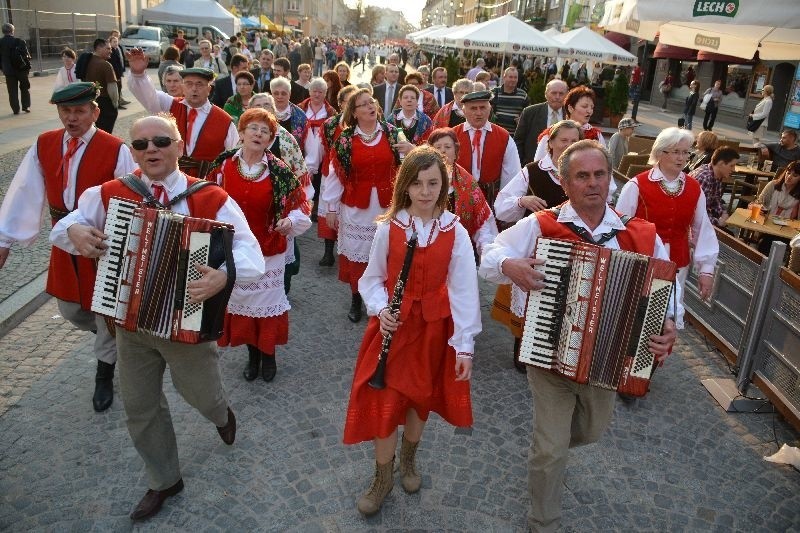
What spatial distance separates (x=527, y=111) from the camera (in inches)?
317

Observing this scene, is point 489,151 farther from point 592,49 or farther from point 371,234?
point 592,49

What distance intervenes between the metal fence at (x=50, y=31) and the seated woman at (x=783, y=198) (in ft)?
74.0

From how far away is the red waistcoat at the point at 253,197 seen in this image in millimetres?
4586

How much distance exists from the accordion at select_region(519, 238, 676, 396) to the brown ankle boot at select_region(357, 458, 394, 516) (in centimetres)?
110

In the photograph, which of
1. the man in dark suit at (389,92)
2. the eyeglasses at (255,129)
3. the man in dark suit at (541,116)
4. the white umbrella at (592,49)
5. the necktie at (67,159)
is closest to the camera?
the necktie at (67,159)

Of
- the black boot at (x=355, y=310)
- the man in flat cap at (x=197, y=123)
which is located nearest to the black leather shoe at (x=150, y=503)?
the black boot at (x=355, y=310)

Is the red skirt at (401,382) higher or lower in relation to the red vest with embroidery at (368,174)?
lower

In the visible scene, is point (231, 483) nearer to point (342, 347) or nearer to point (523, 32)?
point (342, 347)

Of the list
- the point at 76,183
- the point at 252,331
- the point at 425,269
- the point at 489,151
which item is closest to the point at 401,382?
the point at 425,269

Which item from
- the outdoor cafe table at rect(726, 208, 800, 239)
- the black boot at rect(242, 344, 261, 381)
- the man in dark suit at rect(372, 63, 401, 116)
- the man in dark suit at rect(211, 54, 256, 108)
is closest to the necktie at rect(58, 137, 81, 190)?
the black boot at rect(242, 344, 261, 381)

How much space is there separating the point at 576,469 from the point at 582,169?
2022 mm

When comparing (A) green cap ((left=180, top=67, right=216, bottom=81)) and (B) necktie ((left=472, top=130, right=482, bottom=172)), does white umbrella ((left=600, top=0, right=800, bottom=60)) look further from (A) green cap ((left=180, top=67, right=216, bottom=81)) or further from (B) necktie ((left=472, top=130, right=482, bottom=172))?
(A) green cap ((left=180, top=67, right=216, bottom=81))

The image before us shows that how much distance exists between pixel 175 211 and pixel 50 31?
25.5 m

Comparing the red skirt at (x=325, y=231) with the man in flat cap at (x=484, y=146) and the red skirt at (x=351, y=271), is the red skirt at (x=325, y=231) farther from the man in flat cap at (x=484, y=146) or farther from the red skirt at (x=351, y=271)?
the man in flat cap at (x=484, y=146)
